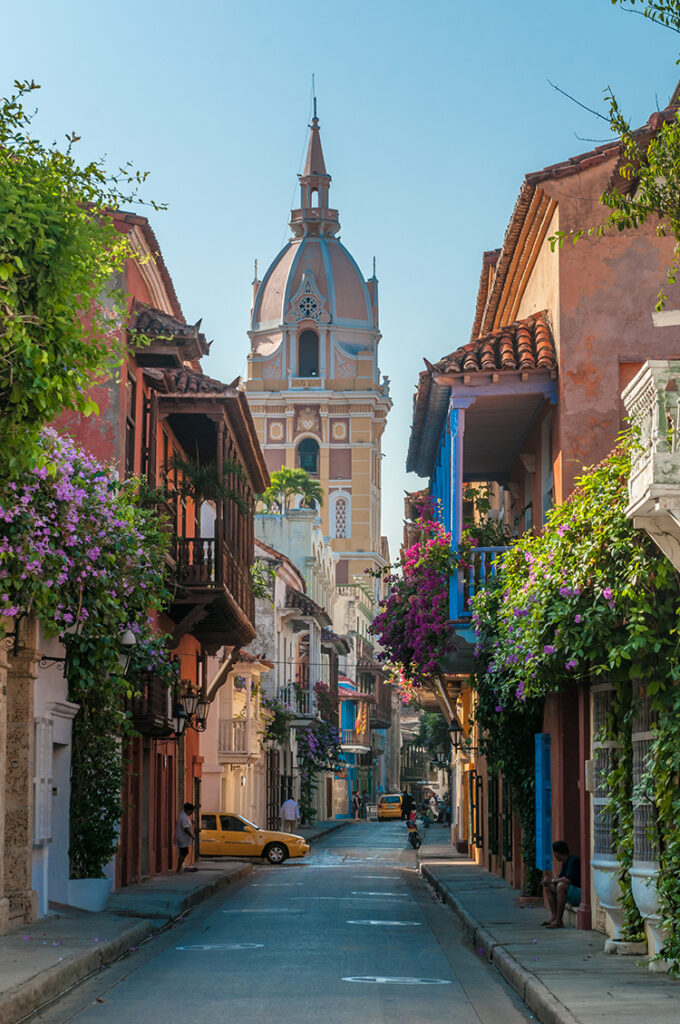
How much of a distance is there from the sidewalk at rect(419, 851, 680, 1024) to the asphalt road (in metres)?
0.23

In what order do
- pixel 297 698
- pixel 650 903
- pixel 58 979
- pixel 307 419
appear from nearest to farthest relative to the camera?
1. pixel 58 979
2. pixel 650 903
3. pixel 297 698
4. pixel 307 419

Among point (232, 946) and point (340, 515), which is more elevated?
point (340, 515)

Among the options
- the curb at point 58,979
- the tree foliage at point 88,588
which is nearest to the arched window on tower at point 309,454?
the tree foliage at point 88,588

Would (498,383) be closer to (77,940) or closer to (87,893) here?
(87,893)

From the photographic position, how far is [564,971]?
12.6 metres

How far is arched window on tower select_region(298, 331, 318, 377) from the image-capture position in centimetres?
11656

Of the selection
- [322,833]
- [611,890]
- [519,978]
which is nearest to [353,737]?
[322,833]

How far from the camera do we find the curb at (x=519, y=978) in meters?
10.4

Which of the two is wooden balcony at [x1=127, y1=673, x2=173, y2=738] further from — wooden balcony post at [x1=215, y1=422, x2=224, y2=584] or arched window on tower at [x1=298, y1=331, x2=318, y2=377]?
arched window on tower at [x1=298, y1=331, x2=318, y2=377]

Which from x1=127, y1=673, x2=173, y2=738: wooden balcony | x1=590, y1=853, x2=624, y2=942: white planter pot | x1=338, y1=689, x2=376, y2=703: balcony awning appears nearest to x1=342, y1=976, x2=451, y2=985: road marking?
x1=590, y1=853, x2=624, y2=942: white planter pot

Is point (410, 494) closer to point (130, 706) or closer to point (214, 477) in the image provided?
point (214, 477)

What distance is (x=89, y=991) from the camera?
Answer: 12602 mm

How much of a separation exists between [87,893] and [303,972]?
6.31m

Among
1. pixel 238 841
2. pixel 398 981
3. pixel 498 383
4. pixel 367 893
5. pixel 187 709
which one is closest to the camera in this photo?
pixel 398 981
